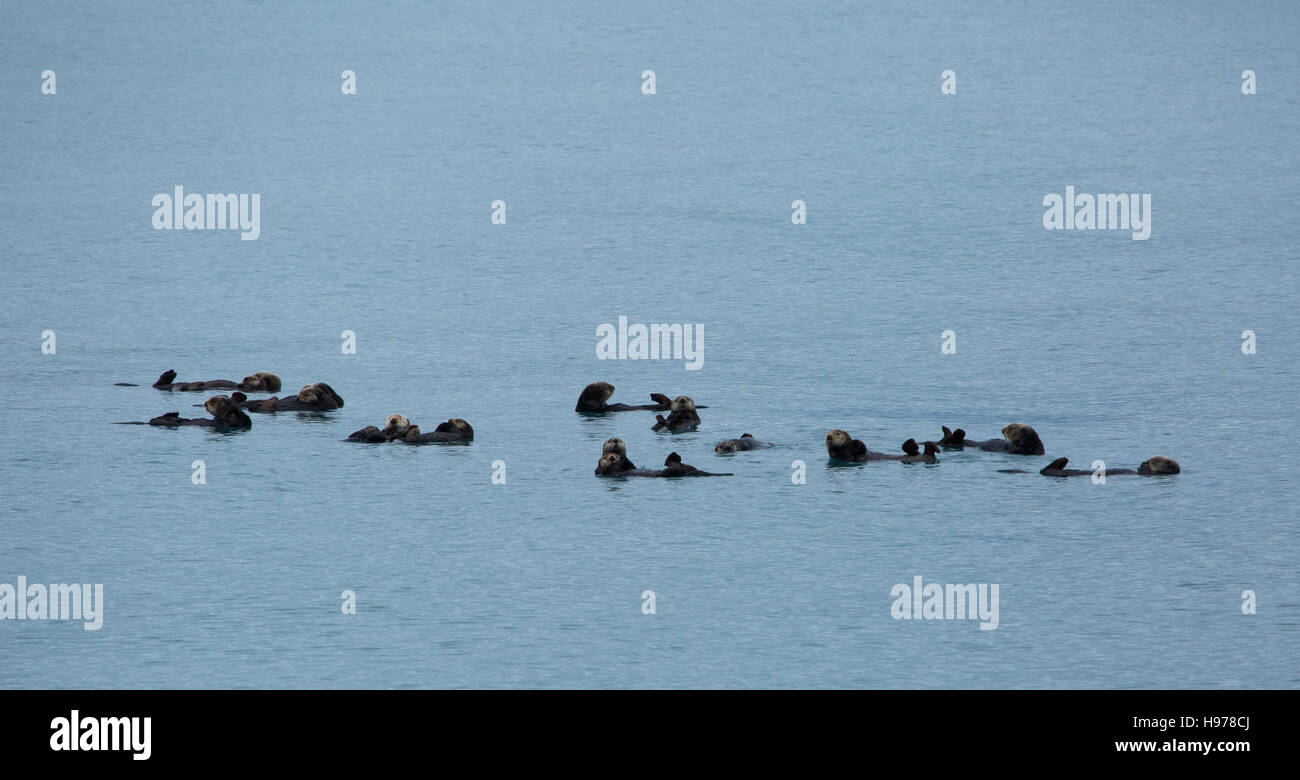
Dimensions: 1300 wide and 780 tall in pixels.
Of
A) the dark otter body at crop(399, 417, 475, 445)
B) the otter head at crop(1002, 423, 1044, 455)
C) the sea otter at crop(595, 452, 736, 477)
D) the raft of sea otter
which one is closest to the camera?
the sea otter at crop(595, 452, 736, 477)

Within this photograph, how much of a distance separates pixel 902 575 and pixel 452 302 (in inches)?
773

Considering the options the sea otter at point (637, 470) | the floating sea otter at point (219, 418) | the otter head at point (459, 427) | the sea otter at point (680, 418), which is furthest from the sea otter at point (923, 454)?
the floating sea otter at point (219, 418)

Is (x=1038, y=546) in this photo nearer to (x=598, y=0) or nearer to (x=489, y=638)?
(x=489, y=638)

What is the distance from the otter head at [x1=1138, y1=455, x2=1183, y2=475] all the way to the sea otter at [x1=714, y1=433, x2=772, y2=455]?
4.38 m

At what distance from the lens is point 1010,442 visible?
21.0 meters

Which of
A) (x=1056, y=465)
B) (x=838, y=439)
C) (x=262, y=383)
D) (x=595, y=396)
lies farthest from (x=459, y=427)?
(x=1056, y=465)

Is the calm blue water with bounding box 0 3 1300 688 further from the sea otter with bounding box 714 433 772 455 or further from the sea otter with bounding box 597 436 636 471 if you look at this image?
the sea otter with bounding box 597 436 636 471

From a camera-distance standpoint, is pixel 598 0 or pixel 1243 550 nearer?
pixel 1243 550

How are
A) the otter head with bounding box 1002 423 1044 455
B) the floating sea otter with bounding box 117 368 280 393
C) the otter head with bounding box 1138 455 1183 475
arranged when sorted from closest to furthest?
the otter head with bounding box 1138 455 1183 475 < the otter head with bounding box 1002 423 1044 455 < the floating sea otter with bounding box 117 368 280 393

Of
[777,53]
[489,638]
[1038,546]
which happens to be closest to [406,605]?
[489,638]

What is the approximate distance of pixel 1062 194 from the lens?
141 feet

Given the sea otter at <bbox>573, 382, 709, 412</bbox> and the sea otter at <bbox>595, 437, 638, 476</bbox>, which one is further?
the sea otter at <bbox>573, 382, 709, 412</bbox>

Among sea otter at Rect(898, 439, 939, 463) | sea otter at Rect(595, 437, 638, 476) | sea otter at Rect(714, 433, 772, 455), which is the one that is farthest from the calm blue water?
sea otter at Rect(595, 437, 638, 476)

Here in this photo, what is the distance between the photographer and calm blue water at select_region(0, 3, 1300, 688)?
1568 cm
